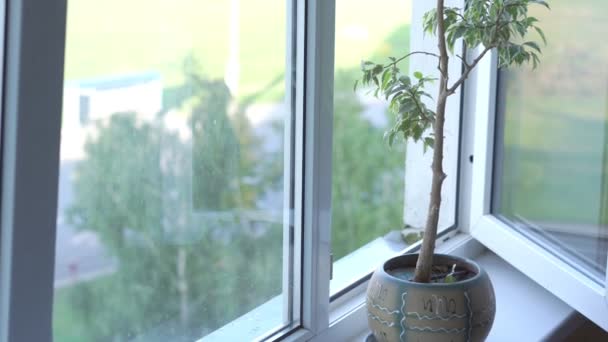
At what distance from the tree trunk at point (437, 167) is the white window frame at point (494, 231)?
1.34 feet

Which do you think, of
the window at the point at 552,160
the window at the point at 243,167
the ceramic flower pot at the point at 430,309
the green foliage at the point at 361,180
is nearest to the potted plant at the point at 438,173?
the ceramic flower pot at the point at 430,309

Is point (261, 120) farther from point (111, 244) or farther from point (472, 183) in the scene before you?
point (472, 183)

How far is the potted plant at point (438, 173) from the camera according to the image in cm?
131

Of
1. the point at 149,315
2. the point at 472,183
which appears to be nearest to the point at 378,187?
the point at 472,183

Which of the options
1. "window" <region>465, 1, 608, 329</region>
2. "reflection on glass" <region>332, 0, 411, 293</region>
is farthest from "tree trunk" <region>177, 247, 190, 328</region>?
"window" <region>465, 1, 608, 329</region>

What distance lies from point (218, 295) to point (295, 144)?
0.98 feet

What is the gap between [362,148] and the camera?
7.71 feet

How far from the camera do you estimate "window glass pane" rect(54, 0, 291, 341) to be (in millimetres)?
1100

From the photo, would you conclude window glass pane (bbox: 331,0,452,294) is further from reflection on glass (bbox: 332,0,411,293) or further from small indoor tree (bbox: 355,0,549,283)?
small indoor tree (bbox: 355,0,549,283)

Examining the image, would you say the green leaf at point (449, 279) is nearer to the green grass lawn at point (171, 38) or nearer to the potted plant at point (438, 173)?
the potted plant at point (438, 173)

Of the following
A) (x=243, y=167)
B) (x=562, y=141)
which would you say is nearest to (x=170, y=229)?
(x=243, y=167)

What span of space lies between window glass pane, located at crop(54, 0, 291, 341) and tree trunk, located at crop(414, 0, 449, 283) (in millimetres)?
265

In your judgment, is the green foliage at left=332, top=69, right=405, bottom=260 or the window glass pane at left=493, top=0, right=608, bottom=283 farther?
the green foliage at left=332, top=69, right=405, bottom=260

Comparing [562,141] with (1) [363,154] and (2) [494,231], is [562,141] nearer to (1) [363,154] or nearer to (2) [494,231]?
(2) [494,231]
